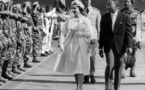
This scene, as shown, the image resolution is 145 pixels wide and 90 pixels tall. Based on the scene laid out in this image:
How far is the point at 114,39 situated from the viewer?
13258 mm

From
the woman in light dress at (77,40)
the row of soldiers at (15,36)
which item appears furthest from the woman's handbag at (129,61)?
the row of soldiers at (15,36)

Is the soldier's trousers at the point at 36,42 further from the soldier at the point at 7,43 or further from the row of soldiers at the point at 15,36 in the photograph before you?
the soldier at the point at 7,43

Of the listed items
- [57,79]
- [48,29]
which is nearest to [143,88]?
[57,79]

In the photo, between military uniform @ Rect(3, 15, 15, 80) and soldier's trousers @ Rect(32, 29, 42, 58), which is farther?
soldier's trousers @ Rect(32, 29, 42, 58)

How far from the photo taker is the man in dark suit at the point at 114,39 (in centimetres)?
1326

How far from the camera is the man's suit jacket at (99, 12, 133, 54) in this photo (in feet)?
43.5

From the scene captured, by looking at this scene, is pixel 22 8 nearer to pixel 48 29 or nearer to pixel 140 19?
pixel 140 19

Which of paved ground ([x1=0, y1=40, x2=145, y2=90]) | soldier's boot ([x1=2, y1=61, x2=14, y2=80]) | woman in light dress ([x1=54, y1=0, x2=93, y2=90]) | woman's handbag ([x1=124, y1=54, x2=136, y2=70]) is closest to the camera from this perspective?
woman in light dress ([x1=54, y1=0, x2=93, y2=90])

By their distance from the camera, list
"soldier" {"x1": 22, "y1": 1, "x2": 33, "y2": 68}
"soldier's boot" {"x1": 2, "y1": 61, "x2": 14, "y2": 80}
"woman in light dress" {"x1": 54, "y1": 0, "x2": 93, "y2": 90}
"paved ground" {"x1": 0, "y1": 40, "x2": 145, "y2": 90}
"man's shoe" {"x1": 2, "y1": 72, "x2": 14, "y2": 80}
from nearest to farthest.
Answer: "woman in light dress" {"x1": 54, "y1": 0, "x2": 93, "y2": 90} < "paved ground" {"x1": 0, "y1": 40, "x2": 145, "y2": 90} < "soldier's boot" {"x1": 2, "y1": 61, "x2": 14, "y2": 80} < "man's shoe" {"x1": 2, "y1": 72, "x2": 14, "y2": 80} < "soldier" {"x1": 22, "y1": 1, "x2": 33, "y2": 68}

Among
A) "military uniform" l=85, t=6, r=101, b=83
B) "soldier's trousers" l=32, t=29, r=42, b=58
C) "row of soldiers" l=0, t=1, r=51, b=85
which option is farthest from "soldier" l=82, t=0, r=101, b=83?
"soldier's trousers" l=32, t=29, r=42, b=58

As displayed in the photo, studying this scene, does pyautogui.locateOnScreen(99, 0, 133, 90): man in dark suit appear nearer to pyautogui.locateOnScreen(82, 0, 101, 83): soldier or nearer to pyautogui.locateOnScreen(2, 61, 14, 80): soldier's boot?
pyautogui.locateOnScreen(82, 0, 101, 83): soldier

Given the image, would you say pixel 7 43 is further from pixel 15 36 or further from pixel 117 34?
pixel 117 34

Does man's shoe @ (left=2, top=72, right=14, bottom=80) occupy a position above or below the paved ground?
above

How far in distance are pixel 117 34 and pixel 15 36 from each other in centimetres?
406
